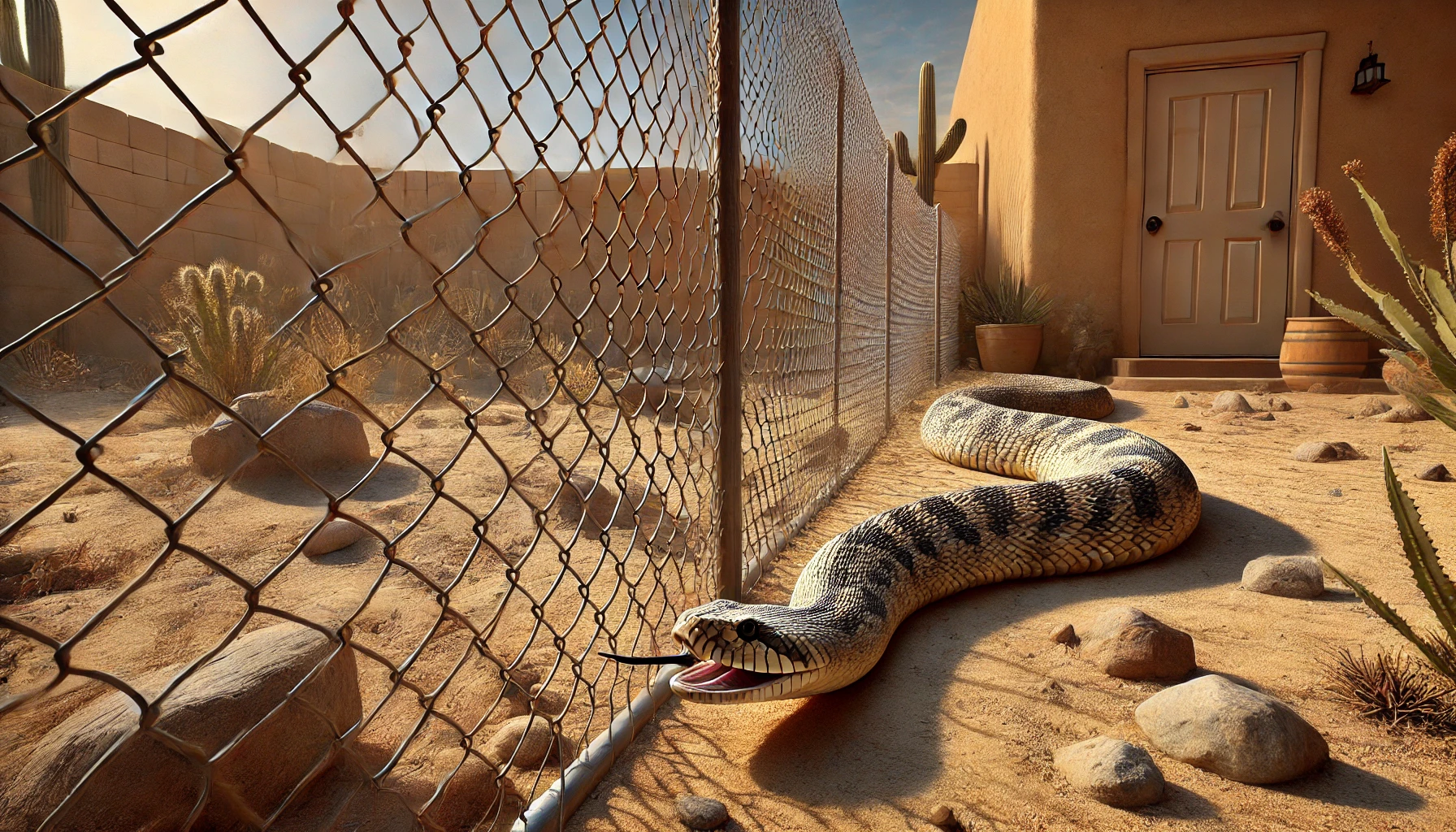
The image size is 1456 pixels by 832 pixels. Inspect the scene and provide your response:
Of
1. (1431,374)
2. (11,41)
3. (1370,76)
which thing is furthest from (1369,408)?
(11,41)

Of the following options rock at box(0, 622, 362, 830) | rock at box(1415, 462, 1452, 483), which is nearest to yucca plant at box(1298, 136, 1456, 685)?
rock at box(1415, 462, 1452, 483)

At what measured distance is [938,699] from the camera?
2.14 metres

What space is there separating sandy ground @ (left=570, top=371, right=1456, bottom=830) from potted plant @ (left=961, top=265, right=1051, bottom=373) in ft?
20.6

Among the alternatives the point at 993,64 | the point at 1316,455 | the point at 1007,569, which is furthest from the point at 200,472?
the point at 993,64

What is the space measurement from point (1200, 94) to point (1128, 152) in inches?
41.6

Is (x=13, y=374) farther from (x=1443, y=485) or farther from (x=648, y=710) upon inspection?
(x=1443, y=485)

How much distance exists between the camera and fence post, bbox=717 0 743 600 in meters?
2.37

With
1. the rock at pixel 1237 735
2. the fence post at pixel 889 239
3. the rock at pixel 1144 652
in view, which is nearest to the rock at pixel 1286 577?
the rock at pixel 1144 652

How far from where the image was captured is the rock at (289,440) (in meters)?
3.84

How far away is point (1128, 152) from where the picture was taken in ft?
30.9

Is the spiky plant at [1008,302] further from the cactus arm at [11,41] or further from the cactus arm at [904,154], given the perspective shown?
the cactus arm at [11,41]

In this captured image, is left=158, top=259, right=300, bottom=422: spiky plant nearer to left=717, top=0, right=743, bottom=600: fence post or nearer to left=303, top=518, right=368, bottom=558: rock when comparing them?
left=303, top=518, right=368, bottom=558: rock

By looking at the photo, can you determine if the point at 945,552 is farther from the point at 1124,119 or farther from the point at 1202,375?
the point at 1124,119

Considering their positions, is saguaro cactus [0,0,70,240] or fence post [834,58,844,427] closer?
saguaro cactus [0,0,70,240]
